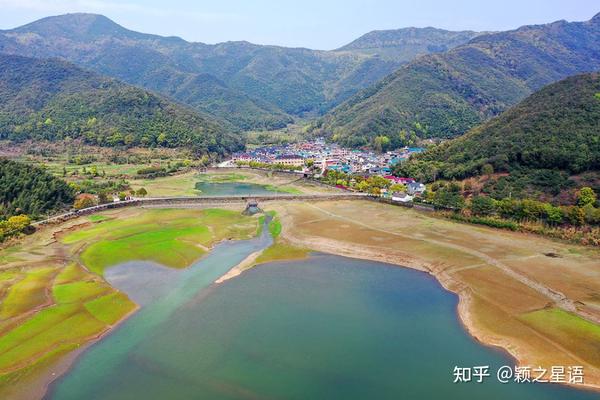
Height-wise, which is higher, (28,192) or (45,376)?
(28,192)

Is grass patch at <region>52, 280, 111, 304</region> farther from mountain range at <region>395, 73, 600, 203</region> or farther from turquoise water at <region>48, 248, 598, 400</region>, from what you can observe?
mountain range at <region>395, 73, 600, 203</region>

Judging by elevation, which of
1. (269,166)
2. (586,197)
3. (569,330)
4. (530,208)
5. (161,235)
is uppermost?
(586,197)

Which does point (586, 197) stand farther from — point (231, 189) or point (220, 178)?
point (220, 178)

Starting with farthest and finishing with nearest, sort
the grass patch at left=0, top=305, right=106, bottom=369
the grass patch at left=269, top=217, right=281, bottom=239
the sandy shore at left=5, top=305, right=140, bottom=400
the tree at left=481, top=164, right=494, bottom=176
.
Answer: the tree at left=481, top=164, right=494, bottom=176 < the grass patch at left=269, top=217, right=281, bottom=239 < the grass patch at left=0, top=305, right=106, bottom=369 < the sandy shore at left=5, top=305, right=140, bottom=400

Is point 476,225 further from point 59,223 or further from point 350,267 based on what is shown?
point 59,223

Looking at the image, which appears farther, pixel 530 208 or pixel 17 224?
pixel 530 208

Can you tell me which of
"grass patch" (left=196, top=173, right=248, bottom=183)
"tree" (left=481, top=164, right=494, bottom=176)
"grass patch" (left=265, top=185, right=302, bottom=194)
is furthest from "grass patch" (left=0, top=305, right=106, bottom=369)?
"grass patch" (left=196, top=173, right=248, bottom=183)

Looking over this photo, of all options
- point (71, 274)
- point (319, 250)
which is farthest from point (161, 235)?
point (319, 250)

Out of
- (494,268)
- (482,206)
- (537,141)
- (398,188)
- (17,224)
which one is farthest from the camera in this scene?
(398,188)
